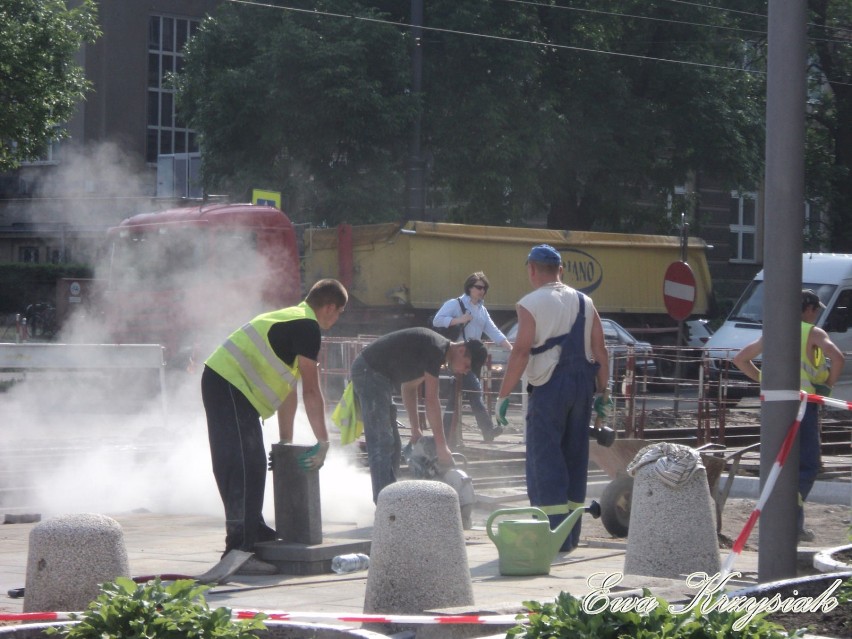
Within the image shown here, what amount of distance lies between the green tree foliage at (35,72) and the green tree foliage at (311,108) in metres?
4.08

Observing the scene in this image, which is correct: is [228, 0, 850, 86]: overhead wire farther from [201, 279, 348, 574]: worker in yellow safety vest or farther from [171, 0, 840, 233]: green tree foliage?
[201, 279, 348, 574]: worker in yellow safety vest

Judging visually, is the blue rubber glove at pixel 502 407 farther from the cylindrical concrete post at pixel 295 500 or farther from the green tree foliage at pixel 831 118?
the green tree foliage at pixel 831 118

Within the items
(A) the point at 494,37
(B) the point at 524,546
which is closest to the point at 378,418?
(B) the point at 524,546

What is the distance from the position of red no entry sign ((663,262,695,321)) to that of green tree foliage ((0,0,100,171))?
490 inches

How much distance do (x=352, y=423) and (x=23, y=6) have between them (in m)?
18.2

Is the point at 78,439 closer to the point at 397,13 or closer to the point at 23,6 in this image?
the point at 23,6

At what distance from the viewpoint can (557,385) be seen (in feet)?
24.7

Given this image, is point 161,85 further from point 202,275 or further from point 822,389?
point 822,389

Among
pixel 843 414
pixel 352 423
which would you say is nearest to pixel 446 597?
pixel 352 423

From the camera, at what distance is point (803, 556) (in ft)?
22.1

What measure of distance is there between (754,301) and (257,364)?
17.6 m

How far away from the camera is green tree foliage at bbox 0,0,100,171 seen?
78.3 ft

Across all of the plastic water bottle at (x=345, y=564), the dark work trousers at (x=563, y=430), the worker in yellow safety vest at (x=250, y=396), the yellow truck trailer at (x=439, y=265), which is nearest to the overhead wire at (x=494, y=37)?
the yellow truck trailer at (x=439, y=265)

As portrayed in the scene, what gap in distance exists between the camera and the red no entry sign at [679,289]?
771 inches
